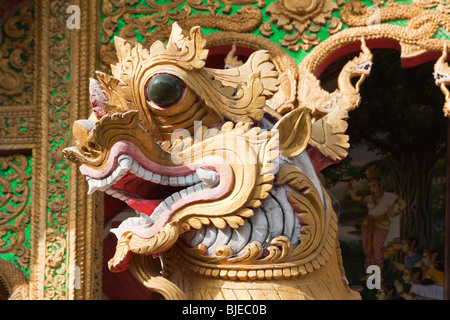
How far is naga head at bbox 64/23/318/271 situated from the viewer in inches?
72.4

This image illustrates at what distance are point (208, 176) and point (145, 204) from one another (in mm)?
159

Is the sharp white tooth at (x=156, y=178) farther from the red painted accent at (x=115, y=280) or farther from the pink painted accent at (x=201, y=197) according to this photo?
the red painted accent at (x=115, y=280)

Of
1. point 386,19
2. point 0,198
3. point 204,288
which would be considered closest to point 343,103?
point 386,19

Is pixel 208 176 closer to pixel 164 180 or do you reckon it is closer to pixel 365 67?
pixel 164 180

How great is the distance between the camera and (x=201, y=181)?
189cm

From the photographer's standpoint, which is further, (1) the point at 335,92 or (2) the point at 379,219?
(2) the point at 379,219

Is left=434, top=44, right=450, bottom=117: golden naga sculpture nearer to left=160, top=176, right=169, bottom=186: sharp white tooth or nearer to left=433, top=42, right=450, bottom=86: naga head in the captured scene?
left=433, top=42, right=450, bottom=86: naga head

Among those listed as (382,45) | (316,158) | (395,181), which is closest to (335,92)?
(382,45)

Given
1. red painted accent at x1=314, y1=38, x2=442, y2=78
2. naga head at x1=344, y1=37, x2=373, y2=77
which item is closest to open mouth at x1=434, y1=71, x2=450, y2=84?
red painted accent at x1=314, y1=38, x2=442, y2=78

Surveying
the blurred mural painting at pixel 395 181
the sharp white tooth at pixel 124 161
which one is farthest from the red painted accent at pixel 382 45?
the sharp white tooth at pixel 124 161

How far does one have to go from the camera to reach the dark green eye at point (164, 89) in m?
1.88

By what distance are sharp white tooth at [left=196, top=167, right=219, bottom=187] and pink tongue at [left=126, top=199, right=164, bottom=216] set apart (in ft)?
0.38

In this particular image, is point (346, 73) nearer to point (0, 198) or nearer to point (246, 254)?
point (0, 198)

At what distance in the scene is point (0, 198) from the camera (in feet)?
15.4
